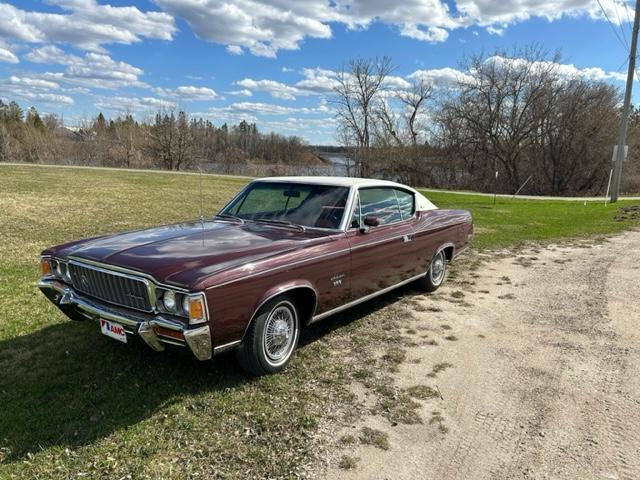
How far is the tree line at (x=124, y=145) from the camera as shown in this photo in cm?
5394

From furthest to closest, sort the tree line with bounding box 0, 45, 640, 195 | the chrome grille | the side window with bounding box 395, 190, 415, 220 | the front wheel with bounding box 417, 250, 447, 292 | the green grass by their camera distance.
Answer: the tree line with bounding box 0, 45, 640, 195 → the green grass → the front wheel with bounding box 417, 250, 447, 292 → the side window with bounding box 395, 190, 415, 220 → the chrome grille

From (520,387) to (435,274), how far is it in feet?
9.06

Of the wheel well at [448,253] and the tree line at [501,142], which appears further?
the tree line at [501,142]

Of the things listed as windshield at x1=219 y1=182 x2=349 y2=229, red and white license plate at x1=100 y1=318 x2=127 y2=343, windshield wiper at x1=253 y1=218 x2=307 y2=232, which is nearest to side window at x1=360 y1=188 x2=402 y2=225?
windshield at x1=219 y1=182 x2=349 y2=229

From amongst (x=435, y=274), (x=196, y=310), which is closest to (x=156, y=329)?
(x=196, y=310)

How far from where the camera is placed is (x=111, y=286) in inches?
140

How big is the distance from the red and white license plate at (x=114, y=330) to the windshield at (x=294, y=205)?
1.88m

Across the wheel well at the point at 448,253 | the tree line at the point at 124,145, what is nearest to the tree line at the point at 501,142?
the tree line at the point at 124,145

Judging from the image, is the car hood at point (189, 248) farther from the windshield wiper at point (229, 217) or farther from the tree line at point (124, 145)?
the tree line at point (124, 145)

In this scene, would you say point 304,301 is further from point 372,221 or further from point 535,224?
point 535,224

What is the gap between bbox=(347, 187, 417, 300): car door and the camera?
4.64 meters

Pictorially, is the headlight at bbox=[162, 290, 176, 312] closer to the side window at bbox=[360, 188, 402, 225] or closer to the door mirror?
the door mirror

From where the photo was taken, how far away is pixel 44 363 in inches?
159

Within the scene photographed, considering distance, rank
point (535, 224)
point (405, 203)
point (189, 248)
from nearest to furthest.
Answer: point (189, 248) < point (405, 203) < point (535, 224)
